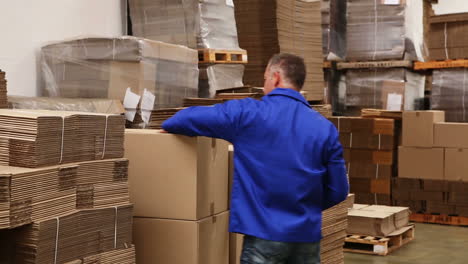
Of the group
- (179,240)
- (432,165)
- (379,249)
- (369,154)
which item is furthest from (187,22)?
(432,165)

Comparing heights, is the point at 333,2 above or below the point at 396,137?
above

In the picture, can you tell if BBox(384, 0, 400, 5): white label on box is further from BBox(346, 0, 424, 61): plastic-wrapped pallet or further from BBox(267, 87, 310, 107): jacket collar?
BBox(267, 87, 310, 107): jacket collar

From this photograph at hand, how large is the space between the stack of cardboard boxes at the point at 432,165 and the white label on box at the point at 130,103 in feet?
16.6

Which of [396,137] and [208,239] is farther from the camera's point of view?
[396,137]

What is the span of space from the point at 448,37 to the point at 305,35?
278 centimetres

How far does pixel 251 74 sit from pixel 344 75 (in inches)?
118

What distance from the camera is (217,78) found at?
6676 mm

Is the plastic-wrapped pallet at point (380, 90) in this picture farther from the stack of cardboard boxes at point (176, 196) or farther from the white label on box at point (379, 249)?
the stack of cardboard boxes at point (176, 196)

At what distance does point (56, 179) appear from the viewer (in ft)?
12.2

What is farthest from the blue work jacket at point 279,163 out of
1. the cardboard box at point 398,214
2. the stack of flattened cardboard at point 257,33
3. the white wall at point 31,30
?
the cardboard box at point 398,214

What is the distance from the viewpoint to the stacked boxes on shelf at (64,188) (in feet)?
11.7

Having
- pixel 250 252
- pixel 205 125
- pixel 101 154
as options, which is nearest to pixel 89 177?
pixel 101 154

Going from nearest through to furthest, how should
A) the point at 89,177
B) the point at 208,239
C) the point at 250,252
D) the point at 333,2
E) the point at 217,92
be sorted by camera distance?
the point at 250,252
the point at 89,177
the point at 208,239
the point at 217,92
the point at 333,2

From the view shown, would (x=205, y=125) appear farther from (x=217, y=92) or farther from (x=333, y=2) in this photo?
(x=333, y=2)
